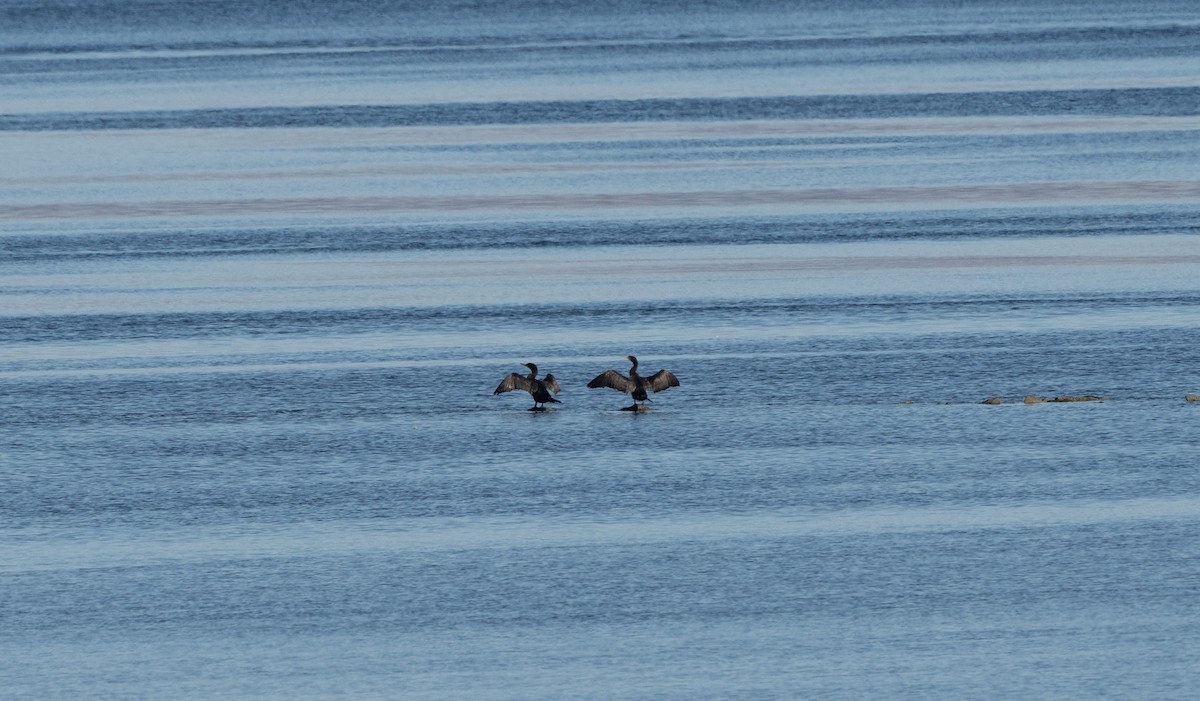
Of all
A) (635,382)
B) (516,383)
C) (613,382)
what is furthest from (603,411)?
(516,383)

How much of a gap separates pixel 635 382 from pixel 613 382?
14 cm

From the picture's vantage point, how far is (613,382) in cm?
1102

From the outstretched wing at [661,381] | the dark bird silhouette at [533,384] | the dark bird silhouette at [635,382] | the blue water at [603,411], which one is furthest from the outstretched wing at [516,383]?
the outstretched wing at [661,381]

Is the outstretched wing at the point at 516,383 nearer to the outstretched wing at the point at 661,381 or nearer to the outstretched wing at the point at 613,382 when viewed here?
the outstretched wing at the point at 613,382

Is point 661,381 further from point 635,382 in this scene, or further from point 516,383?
point 516,383

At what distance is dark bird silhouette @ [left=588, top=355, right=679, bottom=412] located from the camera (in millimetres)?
10930

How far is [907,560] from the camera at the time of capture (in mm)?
8500

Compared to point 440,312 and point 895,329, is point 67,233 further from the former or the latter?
point 895,329

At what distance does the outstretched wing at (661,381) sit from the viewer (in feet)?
35.9

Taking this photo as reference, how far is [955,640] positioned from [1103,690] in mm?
632

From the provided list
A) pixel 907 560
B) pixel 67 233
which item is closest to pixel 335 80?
pixel 67 233

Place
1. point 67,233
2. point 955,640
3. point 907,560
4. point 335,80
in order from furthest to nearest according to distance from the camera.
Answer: point 335,80 → point 67,233 → point 907,560 → point 955,640

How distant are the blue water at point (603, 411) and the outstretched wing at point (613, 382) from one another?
0.54 ft

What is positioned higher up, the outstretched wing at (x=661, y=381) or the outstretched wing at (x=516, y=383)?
the outstretched wing at (x=516, y=383)
